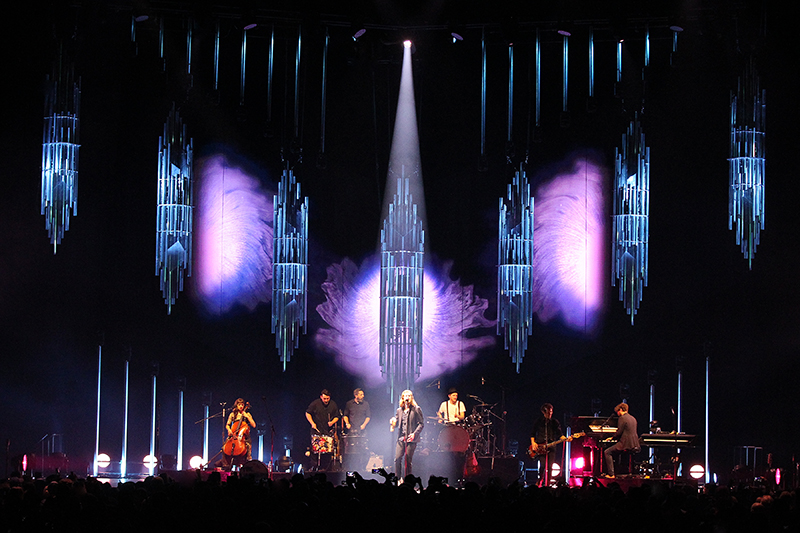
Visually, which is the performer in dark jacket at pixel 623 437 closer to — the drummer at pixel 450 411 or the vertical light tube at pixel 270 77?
the drummer at pixel 450 411

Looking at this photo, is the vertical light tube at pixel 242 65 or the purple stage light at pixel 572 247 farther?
the purple stage light at pixel 572 247

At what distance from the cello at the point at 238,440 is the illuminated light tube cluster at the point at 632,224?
6205 mm

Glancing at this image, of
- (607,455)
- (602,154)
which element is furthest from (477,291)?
(607,455)

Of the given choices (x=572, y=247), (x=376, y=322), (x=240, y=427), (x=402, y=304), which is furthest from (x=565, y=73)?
(x=240, y=427)

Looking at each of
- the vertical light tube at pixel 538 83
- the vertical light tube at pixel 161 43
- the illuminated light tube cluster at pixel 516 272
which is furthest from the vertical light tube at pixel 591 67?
the vertical light tube at pixel 161 43

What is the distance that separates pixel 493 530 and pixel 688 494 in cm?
252

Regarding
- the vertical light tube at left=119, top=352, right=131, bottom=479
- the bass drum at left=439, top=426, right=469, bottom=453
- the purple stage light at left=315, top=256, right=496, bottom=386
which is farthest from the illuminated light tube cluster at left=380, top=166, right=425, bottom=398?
the vertical light tube at left=119, top=352, right=131, bottom=479

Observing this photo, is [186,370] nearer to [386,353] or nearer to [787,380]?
[386,353]

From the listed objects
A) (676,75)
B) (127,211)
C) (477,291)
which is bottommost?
(477,291)

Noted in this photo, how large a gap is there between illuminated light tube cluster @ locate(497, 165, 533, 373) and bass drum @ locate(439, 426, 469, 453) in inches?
92.4

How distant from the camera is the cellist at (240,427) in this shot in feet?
45.1

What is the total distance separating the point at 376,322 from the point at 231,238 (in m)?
2.76

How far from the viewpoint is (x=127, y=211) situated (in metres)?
15.5

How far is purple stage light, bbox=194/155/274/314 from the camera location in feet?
52.0
